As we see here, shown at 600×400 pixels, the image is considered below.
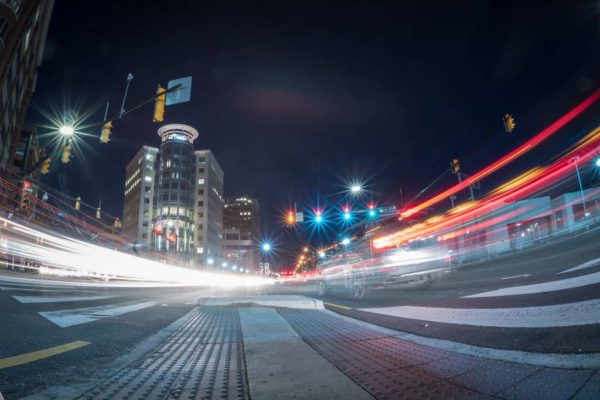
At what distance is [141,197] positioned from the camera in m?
105

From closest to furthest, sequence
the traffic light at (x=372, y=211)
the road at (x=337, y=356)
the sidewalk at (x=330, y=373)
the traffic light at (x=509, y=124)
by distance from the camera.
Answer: the sidewalk at (x=330, y=373) < the road at (x=337, y=356) < the traffic light at (x=509, y=124) < the traffic light at (x=372, y=211)

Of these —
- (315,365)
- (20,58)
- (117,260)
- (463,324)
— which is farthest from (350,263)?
(20,58)

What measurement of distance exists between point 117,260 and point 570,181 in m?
49.3

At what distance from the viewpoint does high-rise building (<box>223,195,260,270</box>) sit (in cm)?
15000

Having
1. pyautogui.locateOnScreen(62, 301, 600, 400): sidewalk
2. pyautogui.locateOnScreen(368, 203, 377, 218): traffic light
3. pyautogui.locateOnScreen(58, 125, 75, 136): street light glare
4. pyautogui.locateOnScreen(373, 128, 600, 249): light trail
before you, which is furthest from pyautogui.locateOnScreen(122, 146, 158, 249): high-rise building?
pyautogui.locateOnScreen(62, 301, 600, 400): sidewalk

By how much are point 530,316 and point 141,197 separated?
115893 millimetres

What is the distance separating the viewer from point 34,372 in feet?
9.16

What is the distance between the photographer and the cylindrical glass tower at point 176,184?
98188 mm

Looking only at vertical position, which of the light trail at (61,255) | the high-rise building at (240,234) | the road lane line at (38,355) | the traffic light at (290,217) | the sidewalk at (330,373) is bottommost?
the sidewalk at (330,373)

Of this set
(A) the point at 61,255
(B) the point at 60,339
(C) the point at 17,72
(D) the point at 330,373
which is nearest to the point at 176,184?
(C) the point at 17,72

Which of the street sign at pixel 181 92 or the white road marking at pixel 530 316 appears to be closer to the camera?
the white road marking at pixel 530 316

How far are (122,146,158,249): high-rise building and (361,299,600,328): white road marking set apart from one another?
10746 centimetres

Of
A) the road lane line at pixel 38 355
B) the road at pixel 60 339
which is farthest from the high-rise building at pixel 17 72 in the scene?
the road lane line at pixel 38 355

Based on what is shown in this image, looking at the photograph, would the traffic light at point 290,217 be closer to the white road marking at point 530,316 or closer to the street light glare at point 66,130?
the street light glare at point 66,130
